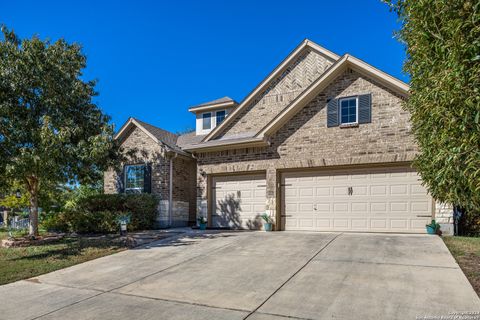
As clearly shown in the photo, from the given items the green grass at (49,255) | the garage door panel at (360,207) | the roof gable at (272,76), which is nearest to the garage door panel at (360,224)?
the garage door panel at (360,207)

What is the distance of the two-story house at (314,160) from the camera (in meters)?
10.9

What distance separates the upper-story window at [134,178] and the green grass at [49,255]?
458 centimetres

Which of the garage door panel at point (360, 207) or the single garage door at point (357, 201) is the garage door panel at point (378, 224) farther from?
the garage door panel at point (360, 207)

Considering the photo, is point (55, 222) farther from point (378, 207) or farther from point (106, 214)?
point (378, 207)

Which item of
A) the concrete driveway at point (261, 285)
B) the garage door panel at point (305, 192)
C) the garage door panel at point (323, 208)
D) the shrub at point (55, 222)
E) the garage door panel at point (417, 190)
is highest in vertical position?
the garage door panel at point (417, 190)

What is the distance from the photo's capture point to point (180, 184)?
16094mm

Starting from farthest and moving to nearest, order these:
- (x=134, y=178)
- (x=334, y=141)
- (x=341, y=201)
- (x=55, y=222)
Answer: (x=134, y=178)
(x=55, y=222)
(x=334, y=141)
(x=341, y=201)

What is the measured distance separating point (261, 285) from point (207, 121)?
1412cm

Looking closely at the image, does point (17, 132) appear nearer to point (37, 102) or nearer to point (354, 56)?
point (37, 102)

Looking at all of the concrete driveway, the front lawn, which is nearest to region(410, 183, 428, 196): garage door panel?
A: the front lawn

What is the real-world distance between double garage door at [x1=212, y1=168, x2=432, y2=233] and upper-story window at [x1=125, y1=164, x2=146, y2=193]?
5076mm

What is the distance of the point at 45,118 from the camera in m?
10.1

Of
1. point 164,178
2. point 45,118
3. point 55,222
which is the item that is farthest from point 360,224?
point 55,222

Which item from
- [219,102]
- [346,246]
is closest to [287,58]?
[219,102]
